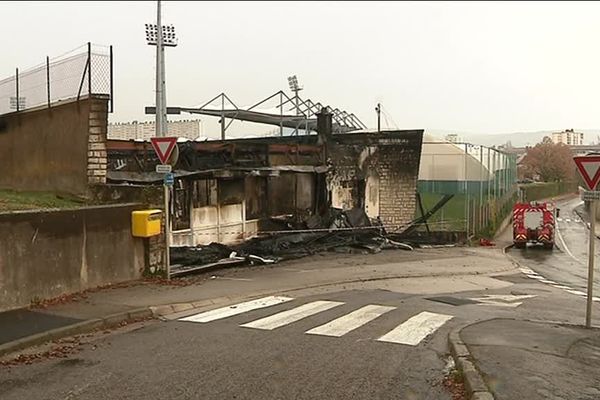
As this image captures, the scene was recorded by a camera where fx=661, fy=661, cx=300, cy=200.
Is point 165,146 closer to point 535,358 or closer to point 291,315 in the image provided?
point 291,315

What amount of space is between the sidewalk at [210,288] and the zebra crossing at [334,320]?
0.73 m

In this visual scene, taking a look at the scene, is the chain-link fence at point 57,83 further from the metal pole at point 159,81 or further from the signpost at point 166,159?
the metal pole at point 159,81

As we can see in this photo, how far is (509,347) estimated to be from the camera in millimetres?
8320

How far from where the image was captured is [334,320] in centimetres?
1087

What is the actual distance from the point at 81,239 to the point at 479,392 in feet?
27.3

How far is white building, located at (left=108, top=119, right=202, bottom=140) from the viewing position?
115 feet

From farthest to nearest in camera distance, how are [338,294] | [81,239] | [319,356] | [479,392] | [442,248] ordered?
[442,248], [338,294], [81,239], [319,356], [479,392]

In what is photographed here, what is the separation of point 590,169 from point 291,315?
5.62 m

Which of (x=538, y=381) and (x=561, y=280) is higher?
(x=538, y=381)

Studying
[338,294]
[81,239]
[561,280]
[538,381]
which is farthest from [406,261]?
[538,381]

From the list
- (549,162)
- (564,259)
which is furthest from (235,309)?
(549,162)

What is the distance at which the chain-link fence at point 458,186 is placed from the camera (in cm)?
3556

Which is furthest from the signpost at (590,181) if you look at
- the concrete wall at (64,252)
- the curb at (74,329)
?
the concrete wall at (64,252)

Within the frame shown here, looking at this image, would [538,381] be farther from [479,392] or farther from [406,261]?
[406,261]
